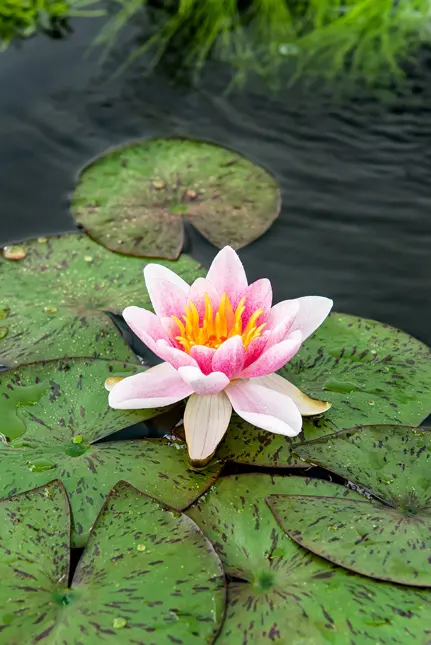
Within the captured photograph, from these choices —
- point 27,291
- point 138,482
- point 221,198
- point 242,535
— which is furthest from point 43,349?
point 221,198

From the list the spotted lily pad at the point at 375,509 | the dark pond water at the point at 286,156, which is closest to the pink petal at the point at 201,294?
the spotted lily pad at the point at 375,509

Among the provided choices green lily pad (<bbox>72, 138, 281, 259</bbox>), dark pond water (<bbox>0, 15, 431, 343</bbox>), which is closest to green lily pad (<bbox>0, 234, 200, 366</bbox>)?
green lily pad (<bbox>72, 138, 281, 259</bbox>)

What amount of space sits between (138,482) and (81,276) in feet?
2.87

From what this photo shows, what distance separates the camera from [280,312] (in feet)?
5.24

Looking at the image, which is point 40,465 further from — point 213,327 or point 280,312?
point 280,312

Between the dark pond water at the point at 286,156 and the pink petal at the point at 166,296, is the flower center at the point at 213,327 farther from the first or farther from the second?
the dark pond water at the point at 286,156

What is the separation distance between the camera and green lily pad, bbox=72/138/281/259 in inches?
93.7

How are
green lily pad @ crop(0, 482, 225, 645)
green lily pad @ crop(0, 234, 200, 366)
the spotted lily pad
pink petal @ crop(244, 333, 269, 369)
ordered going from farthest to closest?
green lily pad @ crop(0, 234, 200, 366), pink petal @ crop(244, 333, 269, 369), the spotted lily pad, green lily pad @ crop(0, 482, 225, 645)

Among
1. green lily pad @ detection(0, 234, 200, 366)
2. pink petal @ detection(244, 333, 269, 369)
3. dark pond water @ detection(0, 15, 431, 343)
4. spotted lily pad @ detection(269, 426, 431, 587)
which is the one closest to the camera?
spotted lily pad @ detection(269, 426, 431, 587)

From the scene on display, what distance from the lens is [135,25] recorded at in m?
3.48

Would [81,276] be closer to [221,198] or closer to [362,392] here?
[221,198]

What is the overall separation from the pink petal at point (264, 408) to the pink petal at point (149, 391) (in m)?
0.12

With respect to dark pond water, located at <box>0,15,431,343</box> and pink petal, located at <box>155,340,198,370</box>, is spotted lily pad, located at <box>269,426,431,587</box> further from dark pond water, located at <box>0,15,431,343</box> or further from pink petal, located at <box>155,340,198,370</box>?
dark pond water, located at <box>0,15,431,343</box>

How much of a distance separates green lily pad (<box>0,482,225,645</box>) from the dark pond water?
3.46 feet
